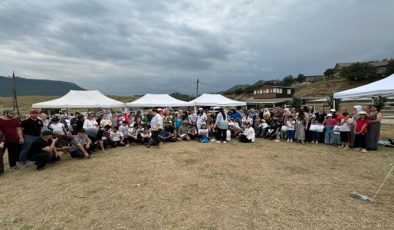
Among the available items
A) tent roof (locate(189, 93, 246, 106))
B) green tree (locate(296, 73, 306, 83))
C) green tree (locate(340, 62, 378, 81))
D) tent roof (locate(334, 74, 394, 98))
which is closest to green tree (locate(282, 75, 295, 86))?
green tree (locate(296, 73, 306, 83))

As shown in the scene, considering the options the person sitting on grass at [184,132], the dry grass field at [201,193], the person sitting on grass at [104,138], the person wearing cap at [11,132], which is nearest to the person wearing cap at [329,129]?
the dry grass field at [201,193]

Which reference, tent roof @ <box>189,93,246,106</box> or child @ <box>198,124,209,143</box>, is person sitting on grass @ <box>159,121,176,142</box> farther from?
tent roof @ <box>189,93,246,106</box>

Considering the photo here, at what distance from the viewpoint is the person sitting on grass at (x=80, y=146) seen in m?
6.69

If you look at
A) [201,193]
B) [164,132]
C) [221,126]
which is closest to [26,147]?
[164,132]

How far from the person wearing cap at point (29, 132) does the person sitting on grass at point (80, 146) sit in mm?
957

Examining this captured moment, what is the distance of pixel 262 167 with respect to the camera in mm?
5586

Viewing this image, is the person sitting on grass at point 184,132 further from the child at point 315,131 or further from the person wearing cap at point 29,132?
the child at point 315,131

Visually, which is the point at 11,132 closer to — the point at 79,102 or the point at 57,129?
the point at 57,129

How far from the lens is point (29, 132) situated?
19.8ft

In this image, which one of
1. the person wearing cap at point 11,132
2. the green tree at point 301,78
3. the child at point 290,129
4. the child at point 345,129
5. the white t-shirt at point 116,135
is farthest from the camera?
the green tree at point 301,78

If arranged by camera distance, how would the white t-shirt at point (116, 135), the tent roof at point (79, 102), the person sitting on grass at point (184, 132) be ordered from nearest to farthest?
the white t-shirt at point (116, 135)
the person sitting on grass at point (184, 132)
the tent roof at point (79, 102)

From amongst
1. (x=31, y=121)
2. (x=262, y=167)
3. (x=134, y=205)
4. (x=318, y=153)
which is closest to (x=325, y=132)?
(x=318, y=153)

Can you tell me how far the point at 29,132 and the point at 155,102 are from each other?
1260cm

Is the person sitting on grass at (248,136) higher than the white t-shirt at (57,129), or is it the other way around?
the white t-shirt at (57,129)
